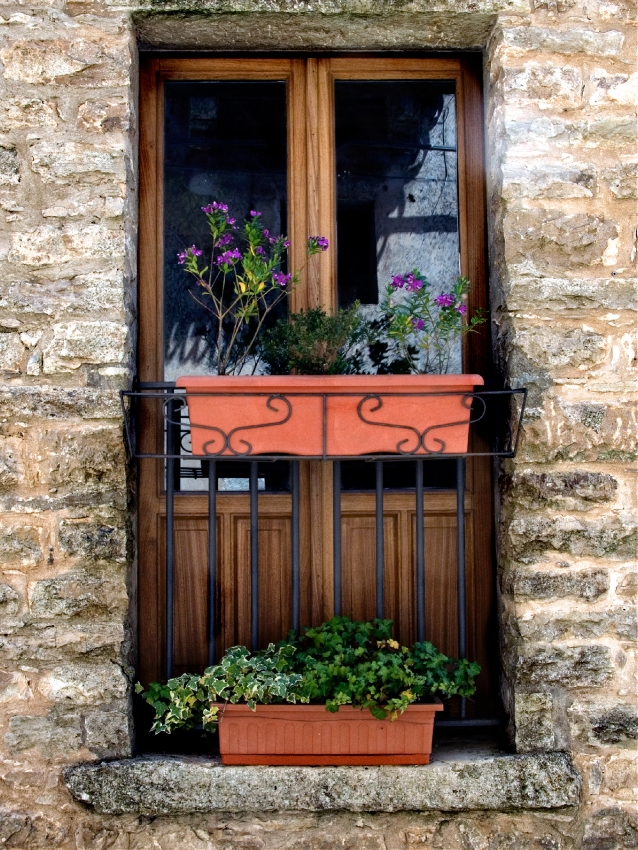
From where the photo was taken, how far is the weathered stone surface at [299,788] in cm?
249

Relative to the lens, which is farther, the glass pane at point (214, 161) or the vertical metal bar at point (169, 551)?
the glass pane at point (214, 161)

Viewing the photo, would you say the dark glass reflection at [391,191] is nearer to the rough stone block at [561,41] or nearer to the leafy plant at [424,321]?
the leafy plant at [424,321]

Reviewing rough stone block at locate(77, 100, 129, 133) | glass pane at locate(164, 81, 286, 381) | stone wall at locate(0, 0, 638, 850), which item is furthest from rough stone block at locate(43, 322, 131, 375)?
rough stone block at locate(77, 100, 129, 133)

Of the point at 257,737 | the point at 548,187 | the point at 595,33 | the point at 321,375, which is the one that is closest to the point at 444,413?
the point at 321,375

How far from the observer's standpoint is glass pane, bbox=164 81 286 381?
296 cm

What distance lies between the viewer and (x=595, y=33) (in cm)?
275

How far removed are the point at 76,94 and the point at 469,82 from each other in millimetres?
1318

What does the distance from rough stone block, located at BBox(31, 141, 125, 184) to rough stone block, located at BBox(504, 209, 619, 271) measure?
1.24 m

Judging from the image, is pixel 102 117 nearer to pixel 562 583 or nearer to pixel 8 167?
pixel 8 167

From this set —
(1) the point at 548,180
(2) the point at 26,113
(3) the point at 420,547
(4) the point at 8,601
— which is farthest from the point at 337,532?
(2) the point at 26,113

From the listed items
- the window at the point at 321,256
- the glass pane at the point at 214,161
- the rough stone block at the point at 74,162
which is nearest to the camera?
the rough stone block at the point at 74,162

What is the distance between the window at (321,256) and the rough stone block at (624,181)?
45cm

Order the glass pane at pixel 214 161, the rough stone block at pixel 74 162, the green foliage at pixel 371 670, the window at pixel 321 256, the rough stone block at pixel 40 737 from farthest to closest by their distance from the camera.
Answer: the glass pane at pixel 214 161, the window at pixel 321 256, the rough stone block at pixel 74 162, the rough stone block at pixel 40 737, the green foliage at pixel 371 670

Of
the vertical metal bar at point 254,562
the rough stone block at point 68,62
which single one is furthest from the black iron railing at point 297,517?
the rough stone block at point 68,62
